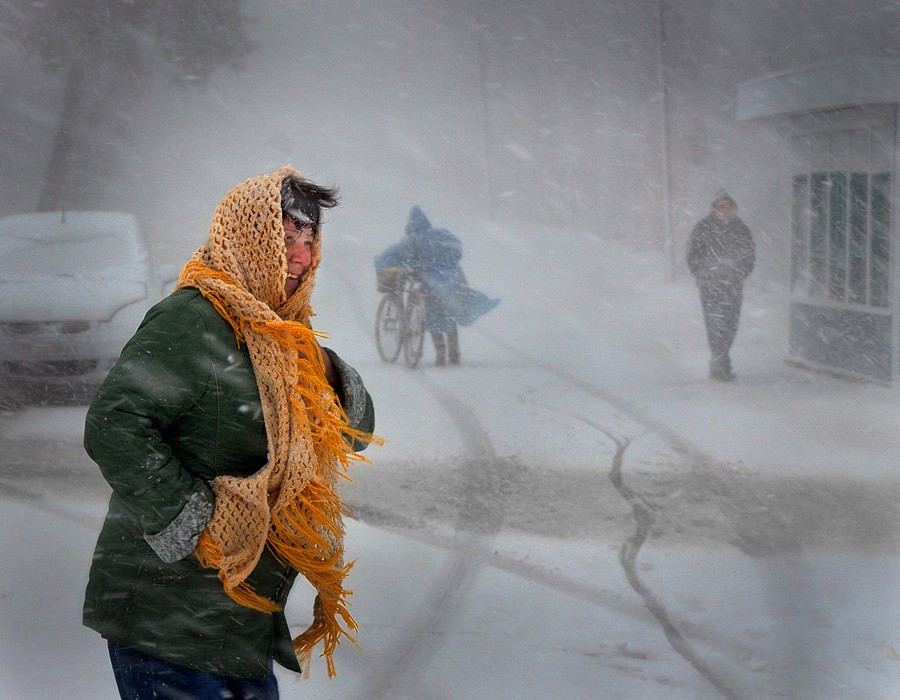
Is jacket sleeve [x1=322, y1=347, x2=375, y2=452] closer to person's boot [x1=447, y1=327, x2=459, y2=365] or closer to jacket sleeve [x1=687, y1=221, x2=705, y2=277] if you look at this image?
person's boot [x1=447, y1=327, x2=459, y2=365]

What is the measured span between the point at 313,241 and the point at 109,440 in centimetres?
51

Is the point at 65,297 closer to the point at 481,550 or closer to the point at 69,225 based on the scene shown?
the point at 69,225

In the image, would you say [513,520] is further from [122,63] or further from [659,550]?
[122,63]

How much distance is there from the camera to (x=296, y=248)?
1.56 m

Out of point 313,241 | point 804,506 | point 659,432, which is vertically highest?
point 313,241

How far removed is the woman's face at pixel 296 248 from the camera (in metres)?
1.55

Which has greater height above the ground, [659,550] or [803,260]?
[803,260]

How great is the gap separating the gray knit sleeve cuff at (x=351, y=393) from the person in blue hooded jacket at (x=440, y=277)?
33.5 inches

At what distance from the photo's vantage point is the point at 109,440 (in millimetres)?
1384

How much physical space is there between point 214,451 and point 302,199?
0.48 metres

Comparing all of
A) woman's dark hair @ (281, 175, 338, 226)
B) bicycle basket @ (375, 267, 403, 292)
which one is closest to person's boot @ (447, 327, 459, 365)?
bicycle basket @ (375, 267, 403, 292)

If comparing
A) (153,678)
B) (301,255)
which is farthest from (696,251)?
(153,678)

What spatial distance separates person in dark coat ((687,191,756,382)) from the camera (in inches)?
98.0

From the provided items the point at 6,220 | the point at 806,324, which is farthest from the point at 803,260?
the point at 6,220
